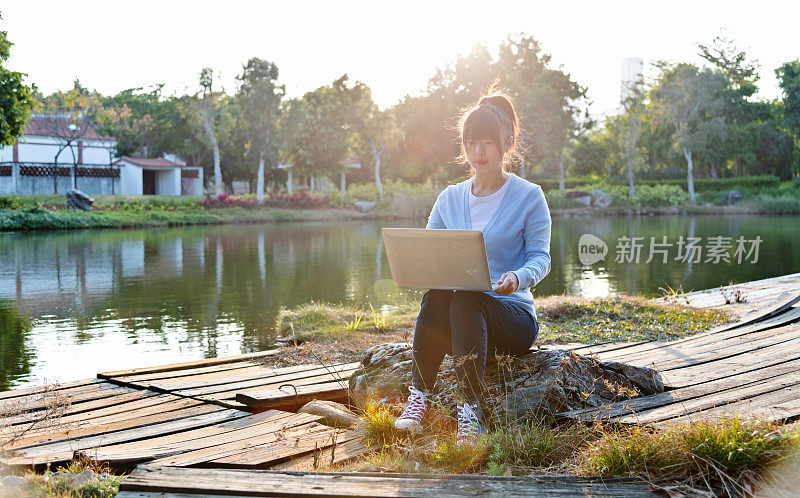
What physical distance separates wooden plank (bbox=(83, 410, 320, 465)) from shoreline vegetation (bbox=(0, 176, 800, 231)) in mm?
21955

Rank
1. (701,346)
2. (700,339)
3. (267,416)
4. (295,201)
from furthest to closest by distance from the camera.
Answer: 1. (295,201)
2. (700,339)
3. (701,346)
4. (267,416)

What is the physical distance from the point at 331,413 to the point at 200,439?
0.58 meters

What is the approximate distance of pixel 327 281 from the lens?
36.6 ft

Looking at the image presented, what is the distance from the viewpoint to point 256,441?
2682mm

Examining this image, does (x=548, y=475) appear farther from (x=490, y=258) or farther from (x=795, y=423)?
(x=490, y=258)

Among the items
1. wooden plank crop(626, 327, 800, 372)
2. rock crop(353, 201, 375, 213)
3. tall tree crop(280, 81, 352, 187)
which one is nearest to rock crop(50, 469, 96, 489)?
wooden plank crop(626, 327, 800, 372)

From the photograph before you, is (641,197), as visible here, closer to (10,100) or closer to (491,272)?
(10,100)

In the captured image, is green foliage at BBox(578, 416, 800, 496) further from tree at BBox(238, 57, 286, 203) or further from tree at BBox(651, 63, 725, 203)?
tree at BBox(651, 63, 725, 203)

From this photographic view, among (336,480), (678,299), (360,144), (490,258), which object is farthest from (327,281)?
(360,144)

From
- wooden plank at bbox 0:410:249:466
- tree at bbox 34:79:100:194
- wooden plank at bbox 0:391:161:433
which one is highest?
tree at bbox 34:79:100:194

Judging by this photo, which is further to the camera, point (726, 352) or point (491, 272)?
point (726, 352)

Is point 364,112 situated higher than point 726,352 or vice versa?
point 364,112

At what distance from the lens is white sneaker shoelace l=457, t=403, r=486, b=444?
255 centimetres

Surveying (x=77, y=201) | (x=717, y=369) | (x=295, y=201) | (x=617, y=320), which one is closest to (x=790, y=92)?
(x=295, y=201)
